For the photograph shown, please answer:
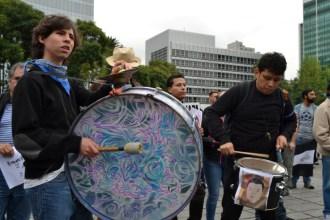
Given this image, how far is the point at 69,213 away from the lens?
2756mm

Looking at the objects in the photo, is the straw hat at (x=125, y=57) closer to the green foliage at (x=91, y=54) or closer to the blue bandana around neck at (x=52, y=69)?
the blue bandana around neck at (x=52, y=69)

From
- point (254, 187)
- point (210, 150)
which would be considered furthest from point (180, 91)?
point (254, 187)

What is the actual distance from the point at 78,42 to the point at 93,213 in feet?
3.75

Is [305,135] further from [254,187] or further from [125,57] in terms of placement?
[125,57]

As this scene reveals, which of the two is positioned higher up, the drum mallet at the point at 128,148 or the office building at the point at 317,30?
the office building at the point at 317,30

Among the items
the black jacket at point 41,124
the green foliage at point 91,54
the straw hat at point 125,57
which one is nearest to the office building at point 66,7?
the green foliage at point 91,54

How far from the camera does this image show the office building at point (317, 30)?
379 feet

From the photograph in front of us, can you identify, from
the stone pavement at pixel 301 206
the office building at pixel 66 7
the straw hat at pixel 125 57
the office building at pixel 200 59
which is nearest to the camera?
the straw hat at pixel 125 57

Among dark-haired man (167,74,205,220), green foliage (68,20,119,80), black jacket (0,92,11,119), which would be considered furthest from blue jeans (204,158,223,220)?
green foliage (68,20,119,80)

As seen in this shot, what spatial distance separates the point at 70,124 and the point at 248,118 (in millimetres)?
1838

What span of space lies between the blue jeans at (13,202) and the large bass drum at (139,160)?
1.85 metres

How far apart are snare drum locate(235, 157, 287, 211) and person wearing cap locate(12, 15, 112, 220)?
4.12ft

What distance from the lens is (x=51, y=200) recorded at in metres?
2.66

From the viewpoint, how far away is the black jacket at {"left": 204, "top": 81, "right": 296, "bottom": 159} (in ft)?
13.3
